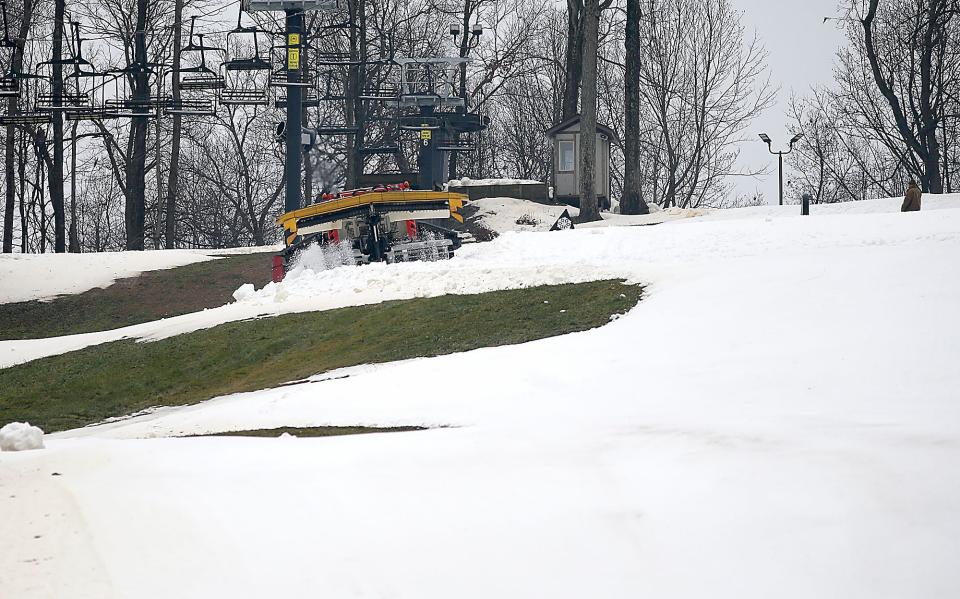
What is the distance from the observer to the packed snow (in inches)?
1171

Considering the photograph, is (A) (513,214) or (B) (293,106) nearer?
(B) (293,106)

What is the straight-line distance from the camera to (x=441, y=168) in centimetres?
4259

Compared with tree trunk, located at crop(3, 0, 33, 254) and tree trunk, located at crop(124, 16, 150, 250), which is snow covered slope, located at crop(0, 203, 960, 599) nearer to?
tree trunk, located at crop(3, 0, 33, 254)

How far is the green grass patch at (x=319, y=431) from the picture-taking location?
31.4 feet

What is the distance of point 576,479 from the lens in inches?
271

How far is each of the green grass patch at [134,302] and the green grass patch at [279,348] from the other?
7.21 m

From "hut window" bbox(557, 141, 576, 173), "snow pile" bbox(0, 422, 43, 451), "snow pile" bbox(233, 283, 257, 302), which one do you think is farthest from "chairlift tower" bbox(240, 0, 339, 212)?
"snow pile" bbox(0, 422, 43, 451)

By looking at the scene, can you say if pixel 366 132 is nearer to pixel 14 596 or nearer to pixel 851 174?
pixel 851 174

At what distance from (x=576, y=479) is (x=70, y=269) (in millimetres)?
27545

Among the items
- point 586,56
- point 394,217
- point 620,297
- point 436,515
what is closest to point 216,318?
point 394,217

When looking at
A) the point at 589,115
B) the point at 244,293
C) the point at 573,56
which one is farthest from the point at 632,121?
the point at 244,293

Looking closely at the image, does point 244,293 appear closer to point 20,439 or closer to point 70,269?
point 70,269

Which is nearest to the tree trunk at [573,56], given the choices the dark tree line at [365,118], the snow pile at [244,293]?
the dark tree line at [365,118]

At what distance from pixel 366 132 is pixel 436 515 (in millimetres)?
44947
